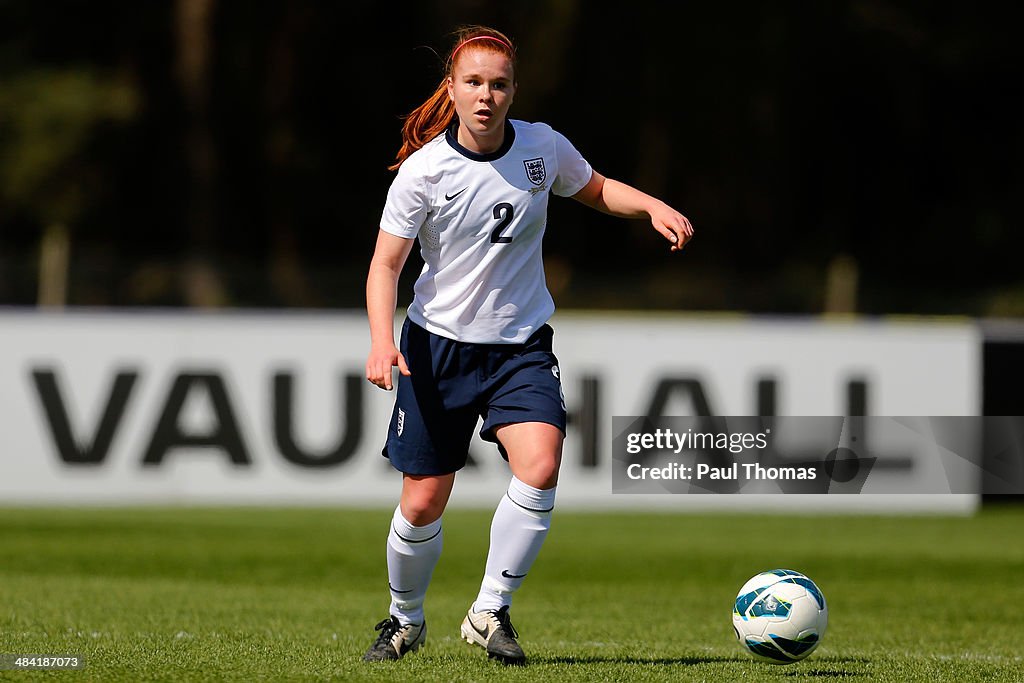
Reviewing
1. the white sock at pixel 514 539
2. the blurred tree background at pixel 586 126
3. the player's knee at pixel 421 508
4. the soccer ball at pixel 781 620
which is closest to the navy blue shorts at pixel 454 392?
the player's knee at pixel 421 508

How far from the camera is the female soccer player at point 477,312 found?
18.8ft

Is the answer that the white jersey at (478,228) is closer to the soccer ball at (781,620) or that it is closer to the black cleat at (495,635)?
the black cleat at (495,635)

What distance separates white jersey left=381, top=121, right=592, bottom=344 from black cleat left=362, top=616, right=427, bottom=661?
1123 mm

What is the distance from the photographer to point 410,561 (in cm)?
597

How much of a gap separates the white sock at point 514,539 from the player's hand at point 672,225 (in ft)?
3.28

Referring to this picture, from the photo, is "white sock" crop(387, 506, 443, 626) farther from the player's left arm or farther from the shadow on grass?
the player's left arm

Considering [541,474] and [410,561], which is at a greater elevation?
[541,474]

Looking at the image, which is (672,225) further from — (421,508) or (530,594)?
(530,594)

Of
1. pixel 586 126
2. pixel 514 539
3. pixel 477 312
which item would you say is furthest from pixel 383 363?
pixel 586 126

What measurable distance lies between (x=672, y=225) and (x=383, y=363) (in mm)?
1169

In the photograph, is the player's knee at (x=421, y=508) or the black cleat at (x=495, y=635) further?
the player's knee at (x=421, y=508)

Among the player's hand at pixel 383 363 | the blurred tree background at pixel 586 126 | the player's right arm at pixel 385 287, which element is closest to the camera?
the player's hand at pixel 383 363

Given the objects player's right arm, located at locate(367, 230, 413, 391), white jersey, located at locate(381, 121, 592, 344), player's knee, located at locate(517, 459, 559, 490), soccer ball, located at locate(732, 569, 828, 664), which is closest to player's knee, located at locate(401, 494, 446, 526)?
player's knee, located at locate(517, 459, 559, 490)

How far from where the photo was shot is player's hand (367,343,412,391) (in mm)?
5484
